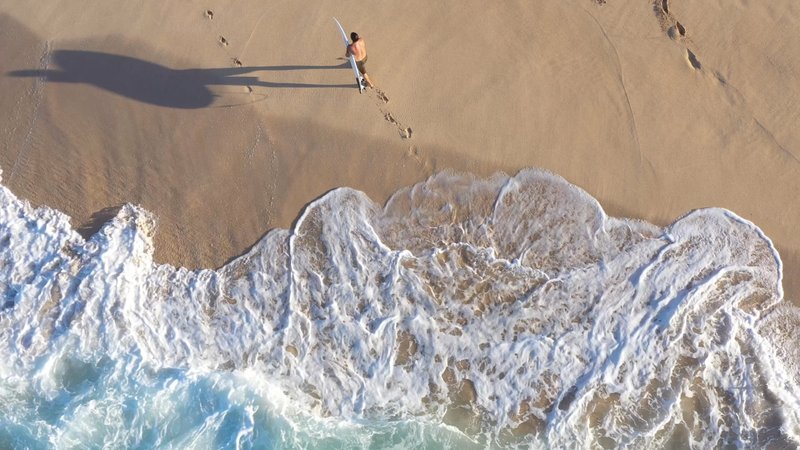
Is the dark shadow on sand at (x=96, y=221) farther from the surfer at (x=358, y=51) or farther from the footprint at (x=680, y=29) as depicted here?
the footprint at (x=680, y=29)

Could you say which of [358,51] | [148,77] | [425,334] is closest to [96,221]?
[148,77]

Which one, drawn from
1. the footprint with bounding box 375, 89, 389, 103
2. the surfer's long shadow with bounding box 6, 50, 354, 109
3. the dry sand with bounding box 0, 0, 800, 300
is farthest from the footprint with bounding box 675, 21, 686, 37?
the surfer's long shadow with bounding box 6, 50, 354, 109

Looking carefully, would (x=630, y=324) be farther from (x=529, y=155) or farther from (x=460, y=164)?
(x=460, y=164)

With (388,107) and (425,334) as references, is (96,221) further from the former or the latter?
(425,334)

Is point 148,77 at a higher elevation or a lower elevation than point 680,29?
lower

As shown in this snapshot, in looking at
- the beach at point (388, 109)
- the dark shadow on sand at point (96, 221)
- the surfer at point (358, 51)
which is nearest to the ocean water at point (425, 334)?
the dark shadow on sand at point (96, 221)

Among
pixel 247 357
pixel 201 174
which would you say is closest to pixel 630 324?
pixel 247 357
